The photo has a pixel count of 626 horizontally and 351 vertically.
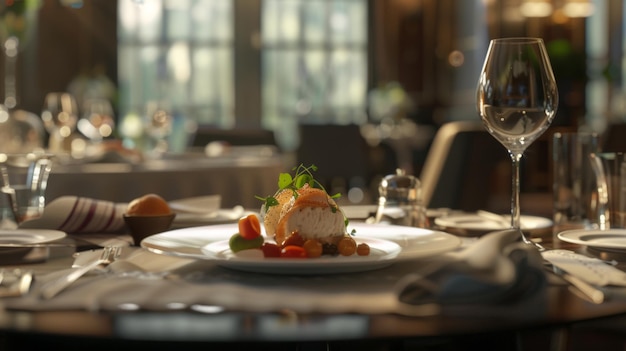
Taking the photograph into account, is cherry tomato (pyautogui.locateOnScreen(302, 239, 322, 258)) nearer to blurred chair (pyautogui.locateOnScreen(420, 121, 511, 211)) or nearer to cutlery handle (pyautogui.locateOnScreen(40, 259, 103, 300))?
cutlery handle (pyautogui.locateOnScreen(40, 259, 103, 300))

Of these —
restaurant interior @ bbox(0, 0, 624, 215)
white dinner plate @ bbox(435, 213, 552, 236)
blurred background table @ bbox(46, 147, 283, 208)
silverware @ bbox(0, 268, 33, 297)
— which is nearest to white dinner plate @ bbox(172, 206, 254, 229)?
white dinner plate @ bbox(435, 213, 552, 236)

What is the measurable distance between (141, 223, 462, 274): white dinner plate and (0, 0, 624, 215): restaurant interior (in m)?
6.36

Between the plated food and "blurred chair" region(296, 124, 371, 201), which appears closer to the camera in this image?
the plated food

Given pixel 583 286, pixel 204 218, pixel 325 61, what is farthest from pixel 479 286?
pixel 325 61

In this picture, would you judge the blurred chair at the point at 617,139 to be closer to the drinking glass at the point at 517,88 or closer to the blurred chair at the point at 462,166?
the blurred chair at the point at 462,166

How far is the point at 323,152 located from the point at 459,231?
4571 mm

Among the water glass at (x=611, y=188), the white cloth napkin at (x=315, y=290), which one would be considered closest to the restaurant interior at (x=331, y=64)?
the water glass at (x=611, y=188)

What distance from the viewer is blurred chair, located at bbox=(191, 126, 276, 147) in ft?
15.5

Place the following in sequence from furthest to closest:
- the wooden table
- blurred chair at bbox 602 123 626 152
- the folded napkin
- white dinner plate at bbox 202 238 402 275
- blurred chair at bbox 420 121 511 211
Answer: blurred chair at bbox 602 123 626 152 → blurred chair at bbox 420 121 511 211 → white dinner plate at bbox 202 238 402 275 → the folded napkin → the wooden table

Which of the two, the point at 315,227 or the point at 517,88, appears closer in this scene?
the point at 315,227

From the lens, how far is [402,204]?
4.51ft

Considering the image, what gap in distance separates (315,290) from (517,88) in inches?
18.3

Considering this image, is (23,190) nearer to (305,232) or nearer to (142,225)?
(142,225)

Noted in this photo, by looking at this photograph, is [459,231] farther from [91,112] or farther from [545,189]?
[545,189]
